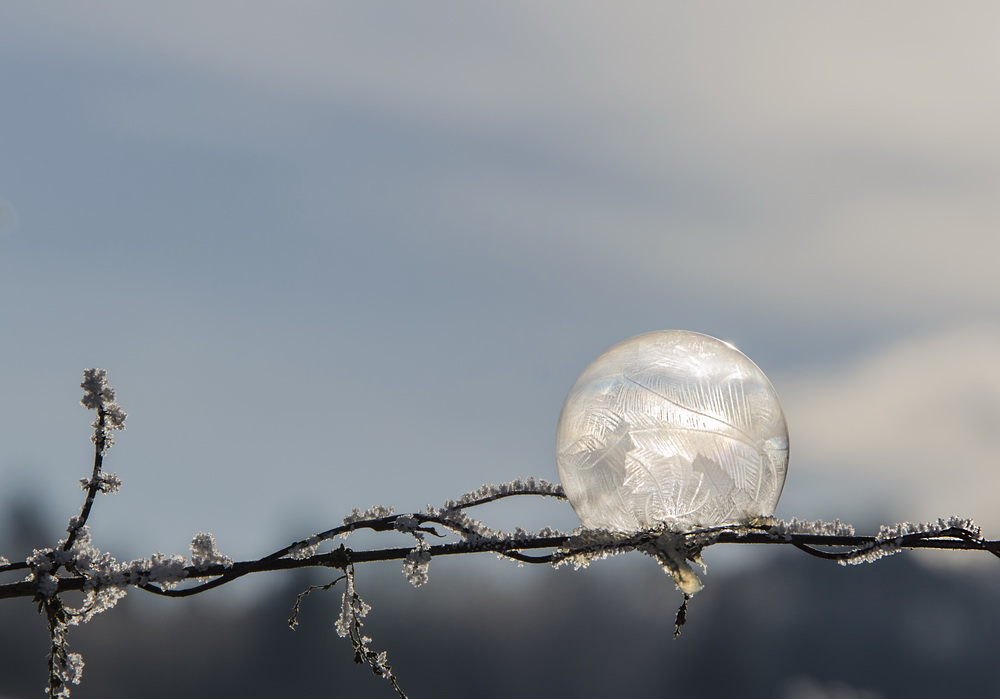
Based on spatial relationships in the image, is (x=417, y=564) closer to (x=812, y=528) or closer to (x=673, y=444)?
(x=673, y=444)

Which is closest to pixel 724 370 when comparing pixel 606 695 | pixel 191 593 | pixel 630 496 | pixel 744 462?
pixel 744 462

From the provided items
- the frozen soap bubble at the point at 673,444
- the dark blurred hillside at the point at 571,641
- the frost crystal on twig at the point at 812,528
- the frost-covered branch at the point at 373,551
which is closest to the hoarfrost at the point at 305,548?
the frost-covered branch at the point at 373,551

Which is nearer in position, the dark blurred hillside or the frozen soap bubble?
the frozen soap bubble

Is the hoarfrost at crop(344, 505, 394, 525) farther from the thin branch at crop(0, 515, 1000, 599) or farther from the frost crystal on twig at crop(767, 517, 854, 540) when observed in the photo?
the frost crystal on twig at crop(767, 517, 854, 540)

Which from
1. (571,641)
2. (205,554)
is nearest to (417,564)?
(205,554)

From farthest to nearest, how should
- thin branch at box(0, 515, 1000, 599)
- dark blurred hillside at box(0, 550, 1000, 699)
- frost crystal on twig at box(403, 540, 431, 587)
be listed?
dark blurred hillside at box(0, 550, 1000, 699) → frost crystal on twig at box(403, 540, 431, 587) → thin branch at box(0, 515, 1000, 599)

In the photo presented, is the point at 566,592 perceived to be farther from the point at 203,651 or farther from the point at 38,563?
the point at 38,563

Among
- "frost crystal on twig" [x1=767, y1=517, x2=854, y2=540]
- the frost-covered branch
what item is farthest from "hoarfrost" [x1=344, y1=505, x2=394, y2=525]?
"frost crystal on twig" [x1=767, y1=517, x2=854, y2=540]

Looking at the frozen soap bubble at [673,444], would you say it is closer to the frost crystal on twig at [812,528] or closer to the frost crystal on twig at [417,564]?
the frost crystal on twig at [812,528]
